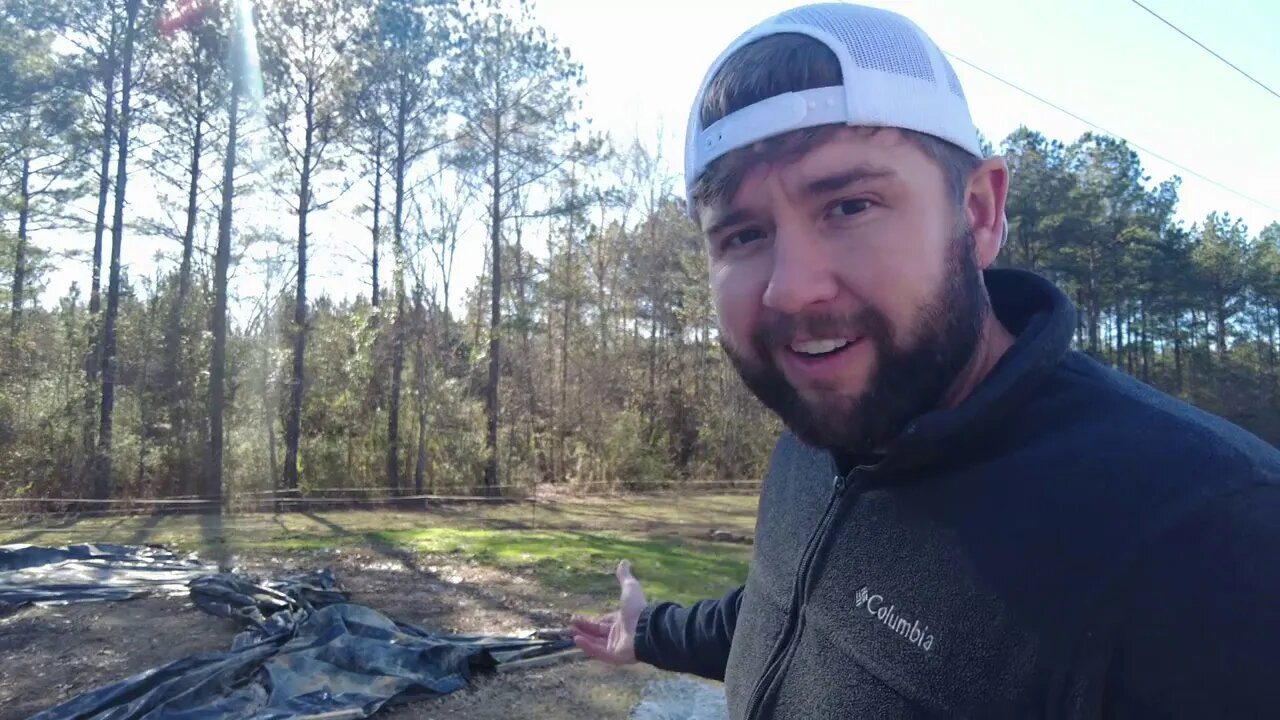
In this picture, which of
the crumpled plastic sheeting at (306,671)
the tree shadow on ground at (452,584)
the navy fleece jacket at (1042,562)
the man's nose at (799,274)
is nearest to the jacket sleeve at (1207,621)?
the navy fleece jacket at (1042,562)

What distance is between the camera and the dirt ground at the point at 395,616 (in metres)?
4.73

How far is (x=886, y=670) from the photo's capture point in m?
0.86

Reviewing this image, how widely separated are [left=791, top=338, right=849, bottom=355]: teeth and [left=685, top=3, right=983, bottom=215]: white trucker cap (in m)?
0.23

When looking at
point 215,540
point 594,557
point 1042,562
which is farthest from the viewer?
point 215,540

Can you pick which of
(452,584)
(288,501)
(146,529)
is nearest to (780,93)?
(452,584)

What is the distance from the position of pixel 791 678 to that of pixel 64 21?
1847cm

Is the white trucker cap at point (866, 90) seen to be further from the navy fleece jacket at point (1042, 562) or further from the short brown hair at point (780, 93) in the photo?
the navy fleece jacket at point (1042, 562)

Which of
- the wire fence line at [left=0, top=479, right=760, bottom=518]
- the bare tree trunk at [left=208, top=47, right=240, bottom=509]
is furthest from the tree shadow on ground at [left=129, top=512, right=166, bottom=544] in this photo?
the bare tree trunk at [left=208, top=47, right=240, bottom=509]

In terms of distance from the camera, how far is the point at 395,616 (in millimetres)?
6523

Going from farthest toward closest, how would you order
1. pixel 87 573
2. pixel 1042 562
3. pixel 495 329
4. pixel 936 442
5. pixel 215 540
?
1. pixel 495 329
2. pixel 215 540
3. pixel 87 573
4. pixel 936 442
5. pixel 1042 562

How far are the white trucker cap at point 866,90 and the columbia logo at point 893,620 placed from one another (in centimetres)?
51

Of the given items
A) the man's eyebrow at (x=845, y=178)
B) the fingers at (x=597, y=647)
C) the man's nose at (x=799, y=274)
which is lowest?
the fingers at (x=597, y=647)

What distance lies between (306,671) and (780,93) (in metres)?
4.85

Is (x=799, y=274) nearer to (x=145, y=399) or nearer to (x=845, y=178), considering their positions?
(x=845, y=178)
